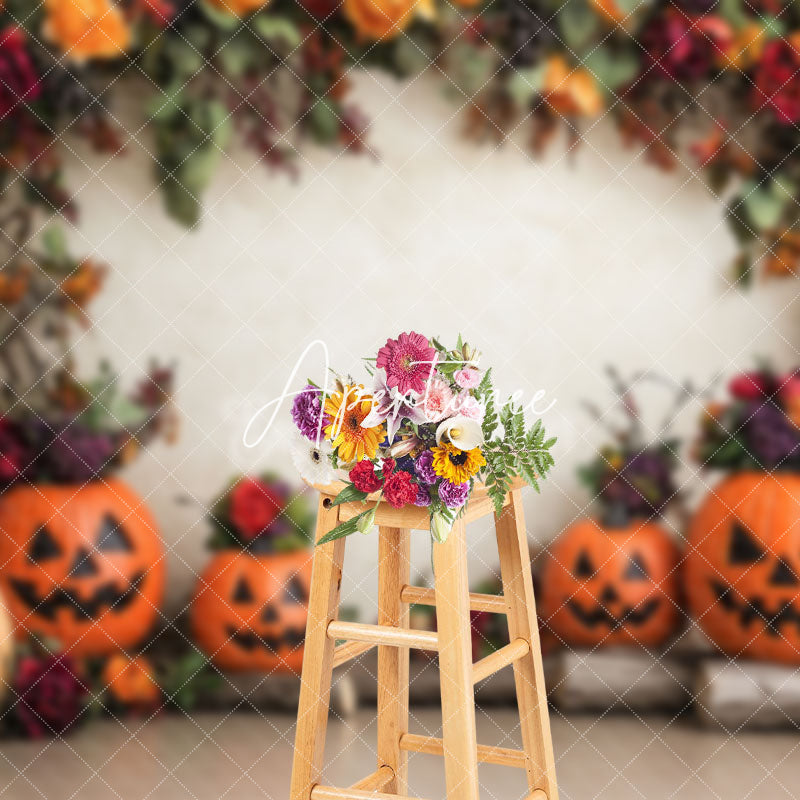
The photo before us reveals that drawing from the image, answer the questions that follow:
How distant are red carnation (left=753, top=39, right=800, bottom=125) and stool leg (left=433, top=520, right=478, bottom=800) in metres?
1.59

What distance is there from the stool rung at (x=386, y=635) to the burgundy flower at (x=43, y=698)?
102 cm

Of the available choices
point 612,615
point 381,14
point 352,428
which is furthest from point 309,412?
point 381,14

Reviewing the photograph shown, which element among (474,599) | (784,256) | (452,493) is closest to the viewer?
(452,493)

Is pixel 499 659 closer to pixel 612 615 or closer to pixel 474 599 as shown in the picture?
pixel 474 599

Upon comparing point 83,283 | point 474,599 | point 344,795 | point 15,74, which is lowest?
point 344,795

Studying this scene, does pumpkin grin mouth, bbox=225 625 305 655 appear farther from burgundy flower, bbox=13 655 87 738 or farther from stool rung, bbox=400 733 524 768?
stool rung, bbox=400 733 524 768

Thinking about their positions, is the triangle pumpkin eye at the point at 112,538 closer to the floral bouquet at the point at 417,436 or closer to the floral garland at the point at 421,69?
the floral garland at the point at 421,69


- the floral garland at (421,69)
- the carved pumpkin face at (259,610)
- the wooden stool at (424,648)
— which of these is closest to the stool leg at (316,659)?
the wooden stool at (424,648)

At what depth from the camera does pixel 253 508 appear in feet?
7.67

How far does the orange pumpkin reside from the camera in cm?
228

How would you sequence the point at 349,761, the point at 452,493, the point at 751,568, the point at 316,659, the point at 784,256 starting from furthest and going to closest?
the point at 784,256, the point at 751,568, the point at 349,761, the point at 316,659, the point at 452,493

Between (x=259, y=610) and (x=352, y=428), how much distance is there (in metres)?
1.09

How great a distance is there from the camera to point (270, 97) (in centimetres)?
252

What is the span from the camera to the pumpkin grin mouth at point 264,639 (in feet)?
7.63
